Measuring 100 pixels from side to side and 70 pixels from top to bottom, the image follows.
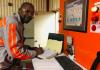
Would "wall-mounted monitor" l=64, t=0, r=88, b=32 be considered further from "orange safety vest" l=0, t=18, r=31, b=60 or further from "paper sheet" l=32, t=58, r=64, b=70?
"orange safety vest" l=0, t=18, r=31, b=60

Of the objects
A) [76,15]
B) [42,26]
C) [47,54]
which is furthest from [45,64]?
[42,26]

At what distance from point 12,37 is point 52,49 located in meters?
0.89

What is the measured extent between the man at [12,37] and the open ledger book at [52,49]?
0.36 meters

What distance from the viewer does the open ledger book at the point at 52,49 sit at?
88.9 inches

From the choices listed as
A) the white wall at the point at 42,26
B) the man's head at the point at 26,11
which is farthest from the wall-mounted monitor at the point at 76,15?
the white wall at the point at 42,26

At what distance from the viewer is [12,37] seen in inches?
70.2

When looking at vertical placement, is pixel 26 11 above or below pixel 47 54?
above

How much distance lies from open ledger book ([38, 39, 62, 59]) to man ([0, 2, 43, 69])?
1.17 ft

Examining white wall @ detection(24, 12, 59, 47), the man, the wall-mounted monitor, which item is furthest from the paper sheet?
white wall @ detection(24, 12, 59, 47)

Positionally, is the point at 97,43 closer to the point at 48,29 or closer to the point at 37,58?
the point at 37,58

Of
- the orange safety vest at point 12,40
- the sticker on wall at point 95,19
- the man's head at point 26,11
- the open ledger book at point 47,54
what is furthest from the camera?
the open ledger book at point 47,54

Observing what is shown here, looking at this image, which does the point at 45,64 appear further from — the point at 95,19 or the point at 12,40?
the point at 95,19

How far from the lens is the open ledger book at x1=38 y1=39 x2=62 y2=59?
2258 mm

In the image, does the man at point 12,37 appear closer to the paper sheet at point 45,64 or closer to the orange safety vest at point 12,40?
the orange safety vest at point 12,40
